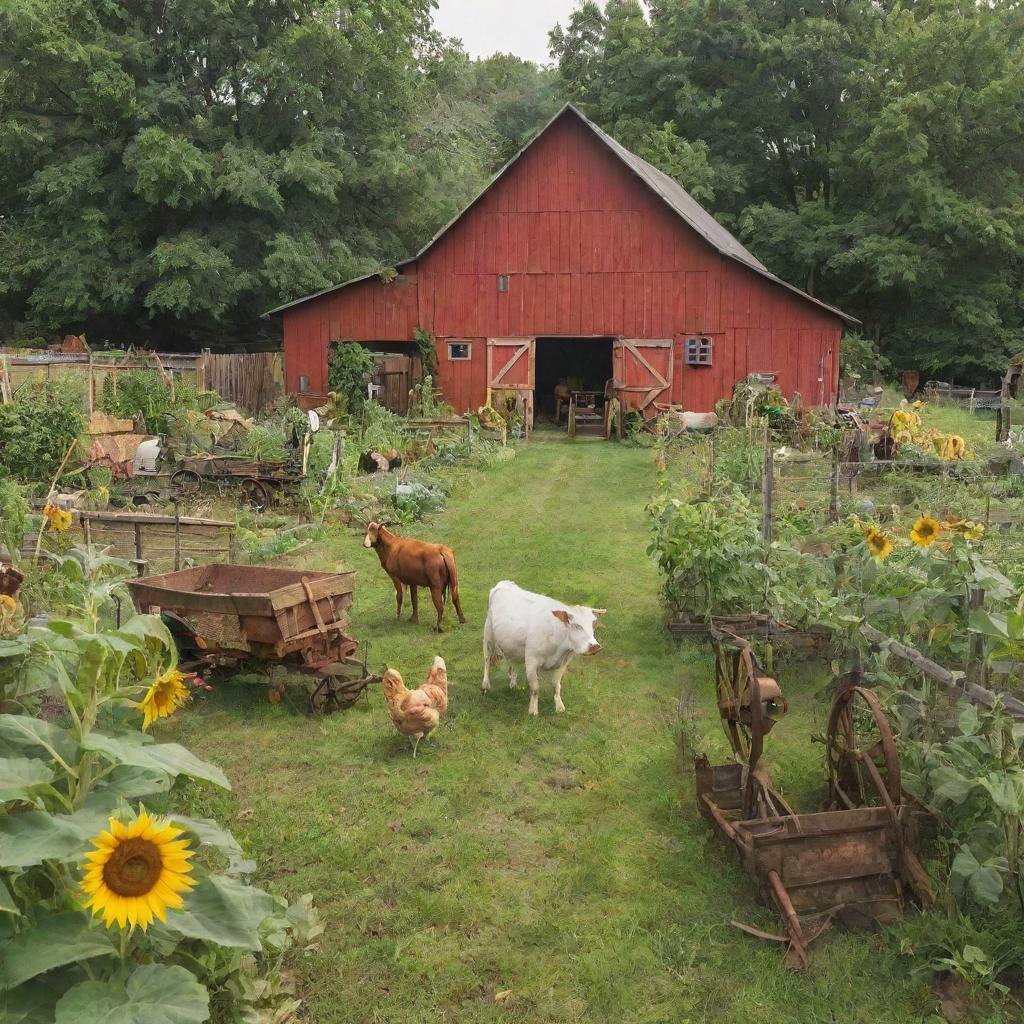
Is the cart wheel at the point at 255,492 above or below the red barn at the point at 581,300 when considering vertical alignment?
below

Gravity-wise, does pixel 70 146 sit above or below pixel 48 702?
above

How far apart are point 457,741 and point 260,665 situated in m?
1.62

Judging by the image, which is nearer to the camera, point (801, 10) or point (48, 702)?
point (48, 702)

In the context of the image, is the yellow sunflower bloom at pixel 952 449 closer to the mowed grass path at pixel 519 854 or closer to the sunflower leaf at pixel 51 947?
the mowed grass path at pixel 519 854

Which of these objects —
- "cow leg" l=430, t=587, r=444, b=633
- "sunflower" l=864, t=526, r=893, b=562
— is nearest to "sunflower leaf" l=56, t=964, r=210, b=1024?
"sunflower" l=864, t=526, r=893, b=562

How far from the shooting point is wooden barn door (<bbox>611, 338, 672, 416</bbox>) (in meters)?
22.0

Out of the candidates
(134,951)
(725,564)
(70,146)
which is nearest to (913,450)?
(725,564)

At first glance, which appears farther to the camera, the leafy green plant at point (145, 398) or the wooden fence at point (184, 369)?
the leafy green plant at point (145, 398)

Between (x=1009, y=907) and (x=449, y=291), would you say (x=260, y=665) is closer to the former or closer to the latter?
(x=1009, y=907)

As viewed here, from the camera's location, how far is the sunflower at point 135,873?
2.47 metres

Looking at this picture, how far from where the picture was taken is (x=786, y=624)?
7051 millimetres

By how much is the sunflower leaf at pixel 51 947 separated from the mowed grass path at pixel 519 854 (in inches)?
59.4

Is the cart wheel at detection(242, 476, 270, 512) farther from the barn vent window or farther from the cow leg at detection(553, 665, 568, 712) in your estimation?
the barn vent window

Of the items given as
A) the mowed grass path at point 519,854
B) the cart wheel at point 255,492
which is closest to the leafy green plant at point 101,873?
the mowed grass path at point 519,854
